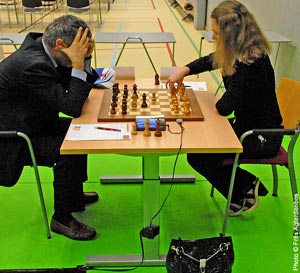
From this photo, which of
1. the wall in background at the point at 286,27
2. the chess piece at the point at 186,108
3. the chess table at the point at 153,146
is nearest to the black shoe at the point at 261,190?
the chess table at the point at 153,146

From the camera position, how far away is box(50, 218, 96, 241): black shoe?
225 cm

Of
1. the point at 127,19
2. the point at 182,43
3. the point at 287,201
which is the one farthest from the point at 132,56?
the point at 287,201

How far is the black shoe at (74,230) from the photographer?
7.37 ft

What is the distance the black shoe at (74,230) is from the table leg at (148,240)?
8.1 inches

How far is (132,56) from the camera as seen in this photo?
20.5ft

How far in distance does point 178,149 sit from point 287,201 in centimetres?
131

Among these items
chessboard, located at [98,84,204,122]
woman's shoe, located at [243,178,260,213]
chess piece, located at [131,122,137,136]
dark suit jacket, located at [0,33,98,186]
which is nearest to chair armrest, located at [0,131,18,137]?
dark suit jacket, located at [0,33,98,186]

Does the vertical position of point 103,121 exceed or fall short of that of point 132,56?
it exceeds it

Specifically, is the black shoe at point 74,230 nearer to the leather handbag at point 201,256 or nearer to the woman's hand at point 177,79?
the leather handbag at point 201,256

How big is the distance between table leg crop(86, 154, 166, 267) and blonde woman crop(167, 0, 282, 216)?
431mm

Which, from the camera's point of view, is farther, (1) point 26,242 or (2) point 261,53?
(1) point 26,242

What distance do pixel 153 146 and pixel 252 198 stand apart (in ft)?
3.04

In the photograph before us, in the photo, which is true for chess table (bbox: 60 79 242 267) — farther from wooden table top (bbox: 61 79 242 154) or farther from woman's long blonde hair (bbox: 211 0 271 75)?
woman's long blonde hair (bbox: 211 0 271 75)

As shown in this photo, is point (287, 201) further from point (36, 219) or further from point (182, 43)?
point (182, 43)
